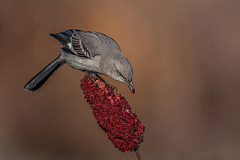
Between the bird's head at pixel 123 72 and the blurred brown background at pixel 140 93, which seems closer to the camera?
the bird's head at pixel 123 72

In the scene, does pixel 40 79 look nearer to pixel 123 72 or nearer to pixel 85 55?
pixel 85 55

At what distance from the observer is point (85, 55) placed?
3072mm

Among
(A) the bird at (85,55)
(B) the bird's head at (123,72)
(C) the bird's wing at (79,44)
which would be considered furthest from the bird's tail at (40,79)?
(B) the bird's head at (123,72)

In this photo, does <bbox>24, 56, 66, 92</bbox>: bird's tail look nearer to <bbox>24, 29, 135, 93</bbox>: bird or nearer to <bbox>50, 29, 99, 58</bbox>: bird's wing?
<bbox>24, 29, 135, 93</bbox>: bird

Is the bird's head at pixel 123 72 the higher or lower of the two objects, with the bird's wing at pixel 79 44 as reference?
lower

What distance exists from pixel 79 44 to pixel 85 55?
0.14 metres

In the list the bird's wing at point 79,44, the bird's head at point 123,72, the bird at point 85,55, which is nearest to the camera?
the bird's head at point 123,72

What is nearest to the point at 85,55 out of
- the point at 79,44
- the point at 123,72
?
the point at 79,44

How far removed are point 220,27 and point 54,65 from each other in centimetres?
401

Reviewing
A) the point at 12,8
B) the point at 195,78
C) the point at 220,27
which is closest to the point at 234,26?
the point at 220,27

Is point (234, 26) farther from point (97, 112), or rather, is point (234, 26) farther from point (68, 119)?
point (97, 112)

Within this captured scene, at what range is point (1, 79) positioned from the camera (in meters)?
5.43

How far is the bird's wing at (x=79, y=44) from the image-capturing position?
3.06 meters

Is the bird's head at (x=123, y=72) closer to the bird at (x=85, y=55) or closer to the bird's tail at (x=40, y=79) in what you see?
the bird at (x=85, y=55)
